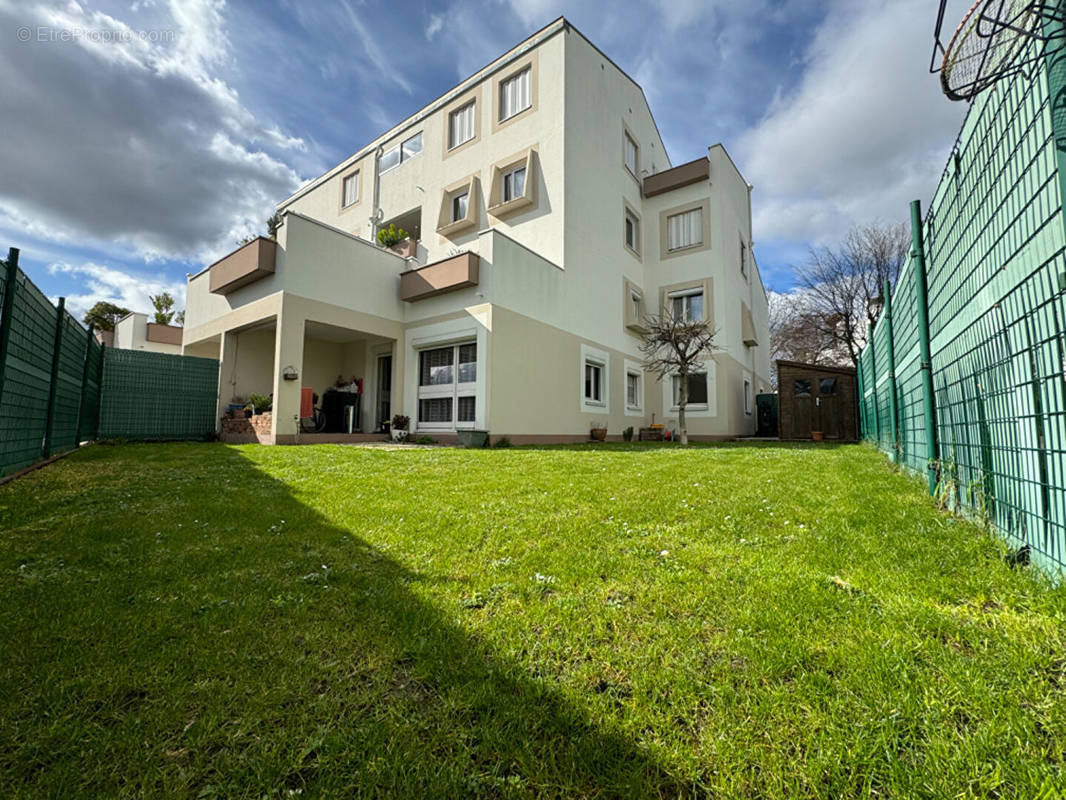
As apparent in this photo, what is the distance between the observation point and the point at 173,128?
12.6 m

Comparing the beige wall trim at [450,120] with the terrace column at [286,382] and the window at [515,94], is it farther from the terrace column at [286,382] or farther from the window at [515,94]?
the terrace column at [286,382]

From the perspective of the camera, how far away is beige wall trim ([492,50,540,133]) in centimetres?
1425

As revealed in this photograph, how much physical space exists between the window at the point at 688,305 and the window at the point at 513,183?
23.4 ft

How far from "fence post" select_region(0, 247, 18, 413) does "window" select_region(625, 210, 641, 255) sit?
15951mm

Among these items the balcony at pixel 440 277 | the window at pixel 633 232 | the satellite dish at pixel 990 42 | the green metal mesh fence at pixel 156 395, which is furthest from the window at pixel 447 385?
the satellite dish at pixel 990 42

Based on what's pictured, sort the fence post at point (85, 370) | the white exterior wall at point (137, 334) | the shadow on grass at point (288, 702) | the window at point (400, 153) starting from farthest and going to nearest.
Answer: the white exterior wall at point (137, 334) < the window at point (400, 153) < the fence post at point (85, 370) < the shadow on grass at point (288, 702)

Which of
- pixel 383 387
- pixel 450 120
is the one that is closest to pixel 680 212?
pixel 450 120

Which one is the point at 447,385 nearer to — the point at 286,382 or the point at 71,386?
the point at 286,382

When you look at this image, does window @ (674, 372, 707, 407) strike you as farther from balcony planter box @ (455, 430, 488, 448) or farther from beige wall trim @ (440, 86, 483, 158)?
beige wall trim @ (440, 86, 483, 158)

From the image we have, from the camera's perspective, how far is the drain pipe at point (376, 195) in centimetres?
1739

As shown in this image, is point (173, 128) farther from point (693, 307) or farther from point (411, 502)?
point (693, 307)

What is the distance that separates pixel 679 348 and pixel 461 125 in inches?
422

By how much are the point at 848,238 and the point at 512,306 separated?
2290 cm

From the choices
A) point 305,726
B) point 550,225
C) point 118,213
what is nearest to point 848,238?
point 550,225
